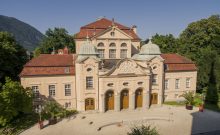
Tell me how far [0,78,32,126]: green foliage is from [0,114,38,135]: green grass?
2.05 metres

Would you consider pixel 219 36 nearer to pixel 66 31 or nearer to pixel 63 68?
pixel 63 68

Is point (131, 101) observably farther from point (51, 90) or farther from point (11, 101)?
point (11, 101)

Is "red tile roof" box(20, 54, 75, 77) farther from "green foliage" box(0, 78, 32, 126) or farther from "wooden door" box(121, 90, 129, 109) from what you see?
"wooden door" box(121, 90, 129, 109)

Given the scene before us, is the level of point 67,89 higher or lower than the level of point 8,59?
lower

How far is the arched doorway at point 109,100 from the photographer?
104ft

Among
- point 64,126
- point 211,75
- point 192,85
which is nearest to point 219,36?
point 211,75

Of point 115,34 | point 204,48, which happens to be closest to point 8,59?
point 115,34

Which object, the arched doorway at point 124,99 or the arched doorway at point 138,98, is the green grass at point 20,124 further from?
the arched doorway at point 138,98

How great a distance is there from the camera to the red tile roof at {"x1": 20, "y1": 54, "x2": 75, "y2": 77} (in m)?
30.7

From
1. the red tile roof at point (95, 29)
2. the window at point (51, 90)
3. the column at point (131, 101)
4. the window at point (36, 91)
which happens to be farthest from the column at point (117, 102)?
the red tile roof at point (95, 29)

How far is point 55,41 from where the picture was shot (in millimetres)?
66562

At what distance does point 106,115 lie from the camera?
1190 inches

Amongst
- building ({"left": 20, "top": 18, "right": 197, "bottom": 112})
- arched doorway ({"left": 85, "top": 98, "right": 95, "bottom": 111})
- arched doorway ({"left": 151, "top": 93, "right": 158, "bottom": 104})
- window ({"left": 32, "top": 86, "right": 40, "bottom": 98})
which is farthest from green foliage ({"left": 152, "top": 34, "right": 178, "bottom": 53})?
window ({"left": 32, "top": 86, "right": 40, "bottom": 98})

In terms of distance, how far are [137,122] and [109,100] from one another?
6114 millimetres
